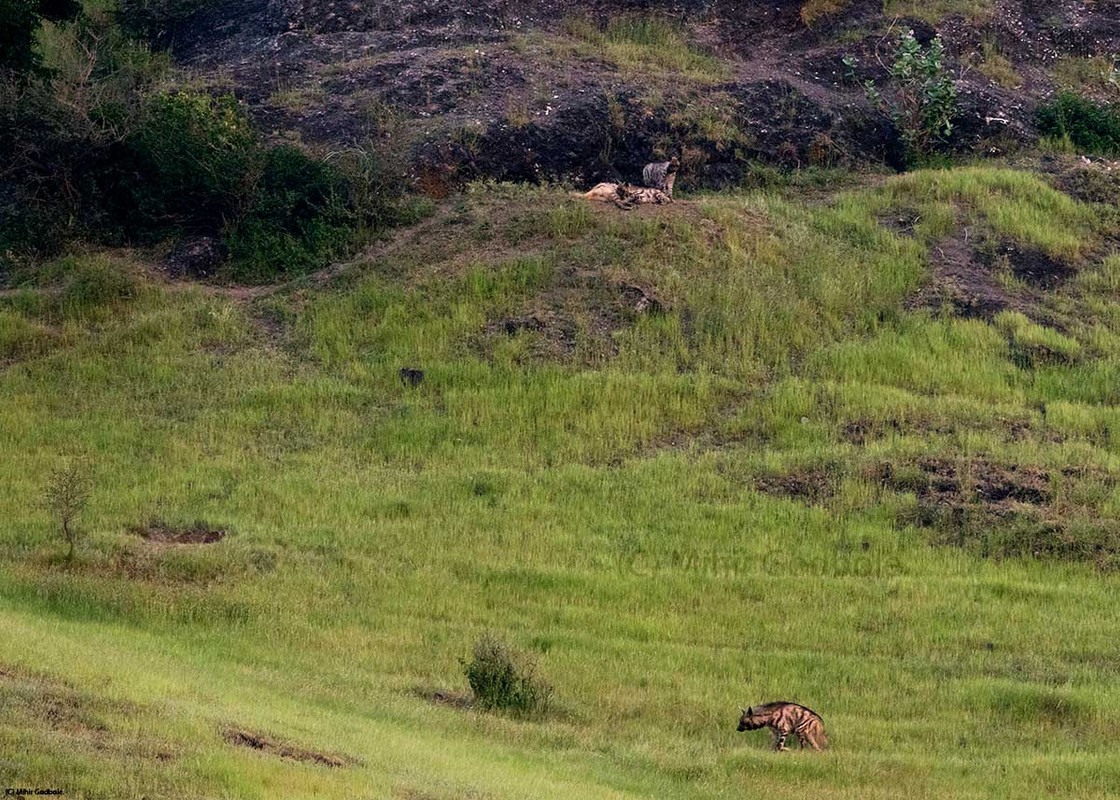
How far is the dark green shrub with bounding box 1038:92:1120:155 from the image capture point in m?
28.1

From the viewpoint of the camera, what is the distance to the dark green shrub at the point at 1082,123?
28094 millimetres

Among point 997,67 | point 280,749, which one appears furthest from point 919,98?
point 280,749

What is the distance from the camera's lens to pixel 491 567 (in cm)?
1576

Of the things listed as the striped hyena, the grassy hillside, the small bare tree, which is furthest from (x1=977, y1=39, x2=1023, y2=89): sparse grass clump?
the striped hyena

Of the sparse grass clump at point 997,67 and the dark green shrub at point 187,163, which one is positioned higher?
the sparse grass clump at point 997,67

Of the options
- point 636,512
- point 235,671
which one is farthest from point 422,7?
point 235,671

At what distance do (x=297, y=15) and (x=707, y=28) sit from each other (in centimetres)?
817

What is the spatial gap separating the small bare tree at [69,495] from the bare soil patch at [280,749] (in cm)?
603

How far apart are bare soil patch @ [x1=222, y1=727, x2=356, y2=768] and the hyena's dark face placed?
3597 mm

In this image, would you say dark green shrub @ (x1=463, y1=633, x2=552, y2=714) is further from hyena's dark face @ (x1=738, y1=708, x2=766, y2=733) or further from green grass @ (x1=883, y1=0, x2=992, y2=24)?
green grass @ (x1=883, y1=0, x2=992, y2=24)

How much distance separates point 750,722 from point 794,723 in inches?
14.9

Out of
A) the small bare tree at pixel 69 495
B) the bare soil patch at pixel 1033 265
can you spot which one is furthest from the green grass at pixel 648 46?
the small bare tree at pixel 69 495

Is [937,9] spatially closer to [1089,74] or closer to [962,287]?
[1089,74]

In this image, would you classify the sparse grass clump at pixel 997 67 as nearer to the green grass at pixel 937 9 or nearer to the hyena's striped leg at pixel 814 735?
the green grass at pixel 937 9
